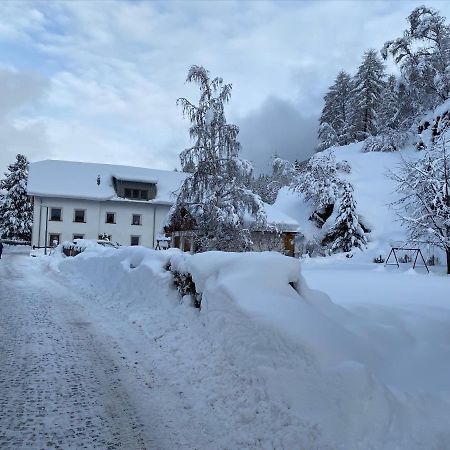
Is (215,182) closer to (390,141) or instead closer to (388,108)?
(390,141)

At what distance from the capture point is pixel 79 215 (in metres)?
48.1

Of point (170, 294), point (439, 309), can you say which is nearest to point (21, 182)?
point (170, 294)

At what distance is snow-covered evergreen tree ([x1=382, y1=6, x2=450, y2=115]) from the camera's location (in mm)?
38500

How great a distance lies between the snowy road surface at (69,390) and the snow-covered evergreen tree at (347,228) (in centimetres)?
2372

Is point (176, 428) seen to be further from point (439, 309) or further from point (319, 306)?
point (439, 309)

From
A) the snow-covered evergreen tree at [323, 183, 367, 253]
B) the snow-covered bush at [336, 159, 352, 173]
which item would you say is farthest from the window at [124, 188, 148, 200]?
the snow-covered evergreen tree at [323, 183, 367, 253]

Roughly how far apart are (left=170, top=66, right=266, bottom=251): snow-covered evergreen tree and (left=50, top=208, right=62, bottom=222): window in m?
31.6

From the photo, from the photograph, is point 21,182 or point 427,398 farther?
point 21,182

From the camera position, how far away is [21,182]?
54.4 meters

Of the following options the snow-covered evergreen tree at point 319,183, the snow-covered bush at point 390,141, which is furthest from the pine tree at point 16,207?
the snow-covered bush at point 390,141

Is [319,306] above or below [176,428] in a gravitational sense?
above

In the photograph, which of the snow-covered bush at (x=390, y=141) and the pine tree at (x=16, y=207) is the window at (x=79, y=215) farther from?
the snow-covered bush at (x=390, y=141)

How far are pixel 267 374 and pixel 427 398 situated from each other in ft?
4.85

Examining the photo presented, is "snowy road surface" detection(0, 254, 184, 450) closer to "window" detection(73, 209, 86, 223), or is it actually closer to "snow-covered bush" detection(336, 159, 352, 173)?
"snow-covered bush" detection(336, 159, 352, 173)
